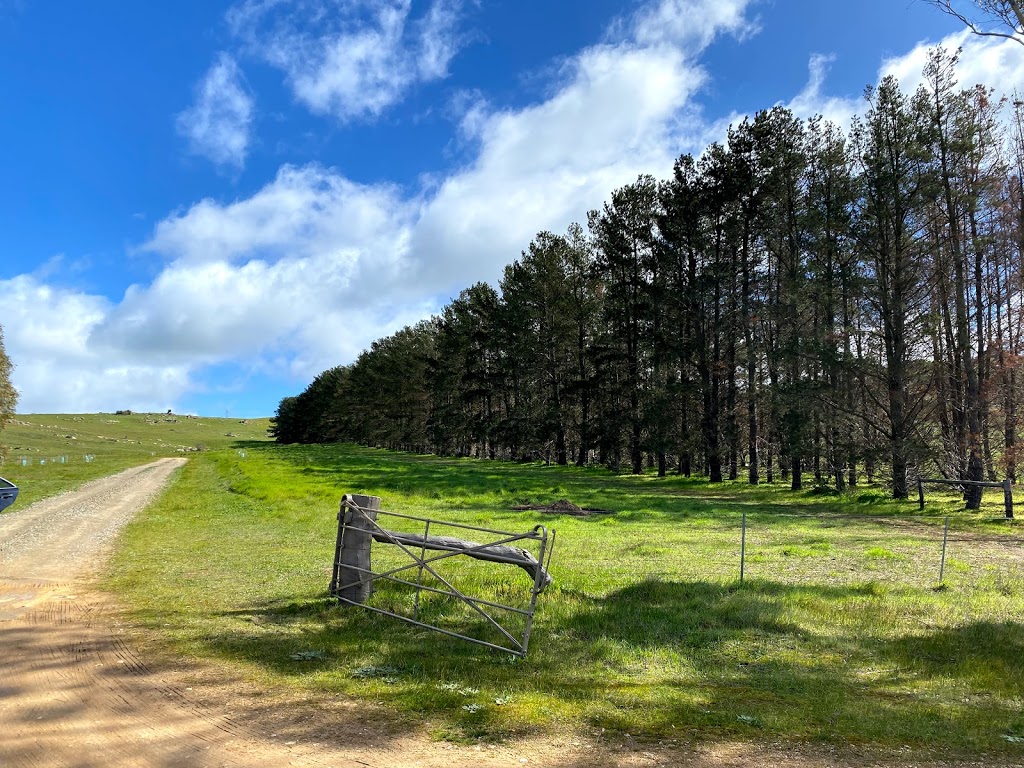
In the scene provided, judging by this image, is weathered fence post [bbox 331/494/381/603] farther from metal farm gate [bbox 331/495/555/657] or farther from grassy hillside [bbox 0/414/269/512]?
grassy hillside [bbox 0/414/269/512]

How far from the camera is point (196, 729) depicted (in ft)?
17.3

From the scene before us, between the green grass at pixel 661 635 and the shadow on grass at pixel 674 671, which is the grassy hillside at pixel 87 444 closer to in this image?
the green grass at pixel 661 635

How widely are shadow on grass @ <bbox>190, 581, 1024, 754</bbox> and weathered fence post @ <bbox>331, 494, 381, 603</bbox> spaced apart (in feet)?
0.93

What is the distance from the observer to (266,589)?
10.7 meters

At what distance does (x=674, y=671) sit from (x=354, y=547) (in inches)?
203

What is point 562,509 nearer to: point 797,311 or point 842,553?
point 842,553

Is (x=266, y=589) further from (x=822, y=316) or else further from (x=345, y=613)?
(x=822, y=316)

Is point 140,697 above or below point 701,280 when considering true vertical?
below

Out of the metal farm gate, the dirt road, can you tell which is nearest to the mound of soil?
the metal farm gate

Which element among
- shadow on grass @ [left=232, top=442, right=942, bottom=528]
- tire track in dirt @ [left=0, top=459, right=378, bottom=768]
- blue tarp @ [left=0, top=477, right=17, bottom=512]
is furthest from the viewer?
shadow on grass @ [left=232, top=442, right=942, bottom=528]

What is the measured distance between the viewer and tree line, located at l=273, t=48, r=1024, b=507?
89.3ft

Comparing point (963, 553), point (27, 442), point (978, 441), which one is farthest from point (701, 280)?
point (27, 442)

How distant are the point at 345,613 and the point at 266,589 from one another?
225cm

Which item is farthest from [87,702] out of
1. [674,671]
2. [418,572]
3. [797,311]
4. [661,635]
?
[797,311]
